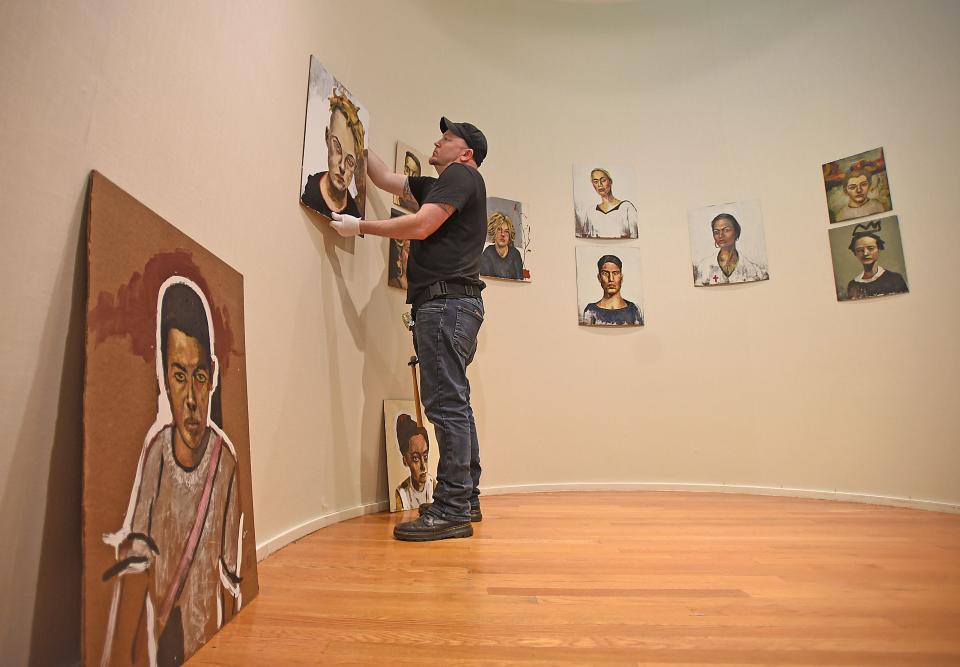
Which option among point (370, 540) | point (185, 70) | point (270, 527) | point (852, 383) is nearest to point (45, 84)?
point (185, 70)

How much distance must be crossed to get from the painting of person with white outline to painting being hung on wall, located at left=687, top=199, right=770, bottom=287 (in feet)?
9.60

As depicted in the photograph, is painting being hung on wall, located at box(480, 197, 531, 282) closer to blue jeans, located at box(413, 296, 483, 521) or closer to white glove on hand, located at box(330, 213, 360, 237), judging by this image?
blue jeans, located at box(413, 296, 483, 521)

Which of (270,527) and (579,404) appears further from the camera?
(579,404)

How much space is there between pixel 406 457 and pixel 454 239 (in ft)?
3.32

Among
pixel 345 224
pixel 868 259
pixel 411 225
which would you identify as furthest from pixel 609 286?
pixel 345 224

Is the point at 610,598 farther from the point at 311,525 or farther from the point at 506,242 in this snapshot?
the point at 506,242

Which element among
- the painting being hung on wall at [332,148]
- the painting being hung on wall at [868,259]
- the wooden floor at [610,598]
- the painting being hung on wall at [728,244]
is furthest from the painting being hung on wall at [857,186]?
the painting being hung on wall at [332,148]

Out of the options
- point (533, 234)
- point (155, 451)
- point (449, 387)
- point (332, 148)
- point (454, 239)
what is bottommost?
point (155, 451)

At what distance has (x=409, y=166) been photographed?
2.68 m

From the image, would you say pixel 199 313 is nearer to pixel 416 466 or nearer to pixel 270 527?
pixel 270 527

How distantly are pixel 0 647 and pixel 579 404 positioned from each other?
275cm

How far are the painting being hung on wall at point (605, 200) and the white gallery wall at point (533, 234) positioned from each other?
0.26 feet

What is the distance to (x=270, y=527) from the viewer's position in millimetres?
1561

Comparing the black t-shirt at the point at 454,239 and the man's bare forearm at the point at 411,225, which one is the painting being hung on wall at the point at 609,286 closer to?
the black t-shirt at the point at 454,239
